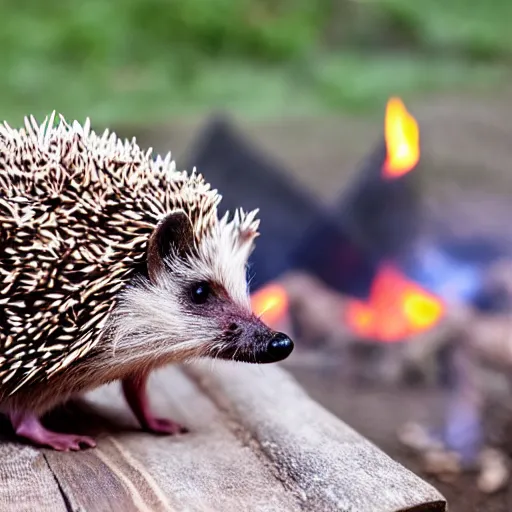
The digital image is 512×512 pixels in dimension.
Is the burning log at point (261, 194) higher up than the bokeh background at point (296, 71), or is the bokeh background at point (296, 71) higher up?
the bokeh background at point (296, 71)

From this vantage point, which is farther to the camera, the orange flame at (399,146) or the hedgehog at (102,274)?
the orange flame at (399,146)

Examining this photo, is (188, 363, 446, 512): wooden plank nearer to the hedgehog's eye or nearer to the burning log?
the hedgehog's eye

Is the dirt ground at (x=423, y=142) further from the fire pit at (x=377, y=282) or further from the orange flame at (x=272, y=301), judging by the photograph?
the orange flame at (x=272, y=301)

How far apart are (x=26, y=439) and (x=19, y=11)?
3.16m

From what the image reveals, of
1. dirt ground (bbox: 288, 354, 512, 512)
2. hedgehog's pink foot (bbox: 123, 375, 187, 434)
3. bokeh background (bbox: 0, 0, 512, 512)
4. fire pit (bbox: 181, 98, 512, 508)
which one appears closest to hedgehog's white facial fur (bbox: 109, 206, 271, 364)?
hedgehog's pink foot (bbox: 123, 375, 187, 434)

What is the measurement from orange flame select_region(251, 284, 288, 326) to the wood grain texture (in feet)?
4.21

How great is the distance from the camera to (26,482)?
4.26ft

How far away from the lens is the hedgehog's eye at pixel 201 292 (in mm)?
1476

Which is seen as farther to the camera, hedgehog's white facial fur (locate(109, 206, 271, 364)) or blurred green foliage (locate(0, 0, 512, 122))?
blurred green foliage (locate(0, 0, 512, 122))

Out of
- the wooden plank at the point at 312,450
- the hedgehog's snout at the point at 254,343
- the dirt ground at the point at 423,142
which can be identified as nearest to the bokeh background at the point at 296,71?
the dirt ground at the point at 423,142

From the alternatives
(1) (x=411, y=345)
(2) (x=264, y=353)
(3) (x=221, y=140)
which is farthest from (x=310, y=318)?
(2) (x=264, y=353)

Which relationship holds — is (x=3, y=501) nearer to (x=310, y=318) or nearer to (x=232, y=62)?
(x=310, y=318)

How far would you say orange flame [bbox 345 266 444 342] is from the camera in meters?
3.02

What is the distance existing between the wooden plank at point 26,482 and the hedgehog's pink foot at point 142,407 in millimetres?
209
